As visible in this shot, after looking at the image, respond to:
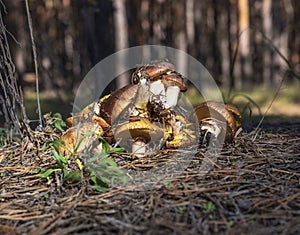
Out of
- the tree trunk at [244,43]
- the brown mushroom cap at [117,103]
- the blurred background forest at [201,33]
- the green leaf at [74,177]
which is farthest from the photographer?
the blurred background forest at [201,33]

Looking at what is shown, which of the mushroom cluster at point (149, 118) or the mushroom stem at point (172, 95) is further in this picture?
the mushroom stem at point (172, 95)

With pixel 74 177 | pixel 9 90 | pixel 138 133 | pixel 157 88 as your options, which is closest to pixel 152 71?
pixel 157 88

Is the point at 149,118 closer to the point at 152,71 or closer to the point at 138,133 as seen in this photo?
the point at 138,133

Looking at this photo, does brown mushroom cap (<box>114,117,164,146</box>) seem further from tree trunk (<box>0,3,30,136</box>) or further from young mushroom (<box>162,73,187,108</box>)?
tree trunk (<box>0,3,30,136</box>)

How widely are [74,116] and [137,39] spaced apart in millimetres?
A: 8061

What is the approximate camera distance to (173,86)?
2355mm

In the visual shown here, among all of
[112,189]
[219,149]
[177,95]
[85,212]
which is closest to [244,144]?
[219,149]

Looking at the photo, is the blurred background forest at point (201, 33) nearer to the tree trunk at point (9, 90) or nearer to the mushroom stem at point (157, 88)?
the tree trunk at point (9, 90)

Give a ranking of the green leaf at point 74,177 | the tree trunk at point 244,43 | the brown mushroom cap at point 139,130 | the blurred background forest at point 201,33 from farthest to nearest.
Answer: the blurred background forest at point 201,33 → the tree trunk at point 244,43 → the brown mushroom cap at point 139,130 → the green leaf at point 74,177

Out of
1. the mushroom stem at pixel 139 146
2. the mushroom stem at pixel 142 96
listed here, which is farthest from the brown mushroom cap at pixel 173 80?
the mushroom stem at pixel 139 146

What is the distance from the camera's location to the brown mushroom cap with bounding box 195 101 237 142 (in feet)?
7.30

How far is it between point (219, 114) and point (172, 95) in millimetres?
276

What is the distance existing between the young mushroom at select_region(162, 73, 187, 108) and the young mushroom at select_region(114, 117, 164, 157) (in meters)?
0.24

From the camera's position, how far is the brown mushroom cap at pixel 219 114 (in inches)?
87.6
